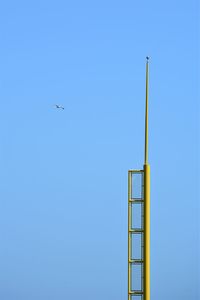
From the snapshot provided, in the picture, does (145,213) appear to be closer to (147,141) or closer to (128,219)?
(128,219)

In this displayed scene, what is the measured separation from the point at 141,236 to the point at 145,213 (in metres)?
1.07

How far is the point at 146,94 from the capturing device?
135 feet

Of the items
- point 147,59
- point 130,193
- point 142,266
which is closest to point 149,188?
point 130,193

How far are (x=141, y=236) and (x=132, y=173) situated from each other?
9.54ft

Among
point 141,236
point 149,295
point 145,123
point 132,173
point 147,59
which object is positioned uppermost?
point 147,59

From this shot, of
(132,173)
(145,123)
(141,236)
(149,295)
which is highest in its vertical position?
(145,123)

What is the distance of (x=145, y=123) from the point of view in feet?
133

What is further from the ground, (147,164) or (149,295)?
(147,164)

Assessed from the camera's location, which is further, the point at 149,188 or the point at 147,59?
the point at 147,59

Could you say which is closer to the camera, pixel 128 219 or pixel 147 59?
pixel 128 219

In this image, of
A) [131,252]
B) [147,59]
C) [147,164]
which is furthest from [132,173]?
[147,59]

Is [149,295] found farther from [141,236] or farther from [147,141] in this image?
[147,141]

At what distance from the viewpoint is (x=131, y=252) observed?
37.6 meters

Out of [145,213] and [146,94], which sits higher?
[146,94]
